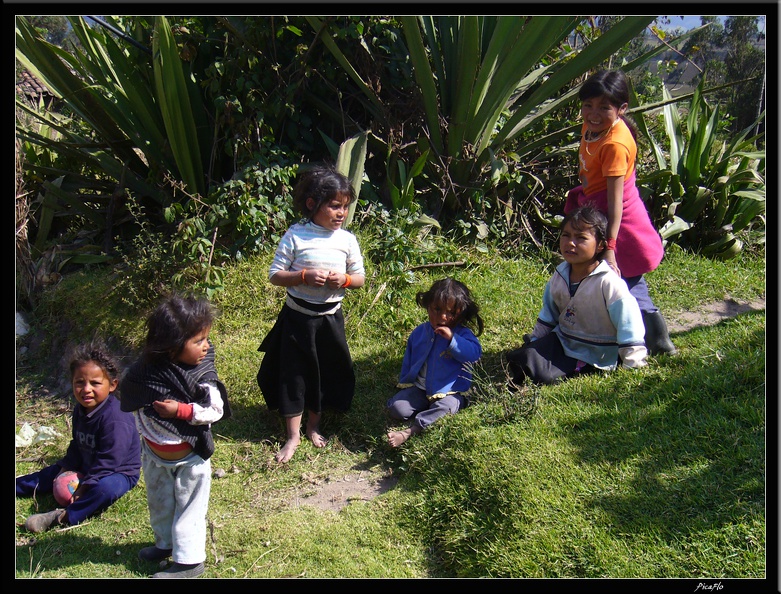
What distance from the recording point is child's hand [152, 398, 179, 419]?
2.93 m

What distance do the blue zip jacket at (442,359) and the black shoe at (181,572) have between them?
1.56m

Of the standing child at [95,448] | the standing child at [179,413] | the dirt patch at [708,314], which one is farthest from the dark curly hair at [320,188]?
the dirt patch at [708,314]

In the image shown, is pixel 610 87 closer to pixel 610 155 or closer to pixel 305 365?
pixel 610 155

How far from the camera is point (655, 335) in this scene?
421 cm

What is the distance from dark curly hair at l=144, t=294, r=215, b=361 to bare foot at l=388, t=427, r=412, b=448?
53.0 inches

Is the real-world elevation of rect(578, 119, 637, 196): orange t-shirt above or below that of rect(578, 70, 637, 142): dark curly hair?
below

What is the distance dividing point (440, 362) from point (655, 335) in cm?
124

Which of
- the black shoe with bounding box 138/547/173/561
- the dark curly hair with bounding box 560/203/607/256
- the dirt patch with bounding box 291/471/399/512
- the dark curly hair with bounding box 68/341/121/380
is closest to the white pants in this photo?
the black shoe with bounding box 138/547/173/561

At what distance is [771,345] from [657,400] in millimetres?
615

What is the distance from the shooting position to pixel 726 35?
18219 mm

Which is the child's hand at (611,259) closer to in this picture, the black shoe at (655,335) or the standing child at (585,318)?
the standing child at (585,318)

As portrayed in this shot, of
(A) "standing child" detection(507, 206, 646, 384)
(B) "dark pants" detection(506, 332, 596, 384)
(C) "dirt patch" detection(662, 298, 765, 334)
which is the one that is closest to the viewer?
(A) "standing child" detection(507, 206, 646, 384)

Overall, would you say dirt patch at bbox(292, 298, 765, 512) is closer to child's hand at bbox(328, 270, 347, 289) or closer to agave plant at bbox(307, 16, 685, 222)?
child's hand at bbox(328, 270, 347, 289)

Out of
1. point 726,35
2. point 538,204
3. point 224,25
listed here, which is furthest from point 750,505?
point 726,35
